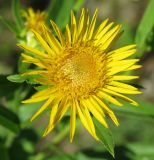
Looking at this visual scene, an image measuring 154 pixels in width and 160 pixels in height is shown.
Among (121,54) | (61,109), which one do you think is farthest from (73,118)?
(121,54)

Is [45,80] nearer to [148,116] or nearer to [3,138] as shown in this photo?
[148,116]

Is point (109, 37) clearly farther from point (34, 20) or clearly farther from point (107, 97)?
point (34, 20)

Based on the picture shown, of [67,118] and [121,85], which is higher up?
[121,85]

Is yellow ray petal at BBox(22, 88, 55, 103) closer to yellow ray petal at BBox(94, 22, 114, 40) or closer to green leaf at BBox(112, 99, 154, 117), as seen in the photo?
yellow ray petal at BBox(94, 22, 114, 40)

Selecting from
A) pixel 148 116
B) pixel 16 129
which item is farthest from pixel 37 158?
pixel 148 116

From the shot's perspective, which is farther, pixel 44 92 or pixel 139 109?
pixel 139 109

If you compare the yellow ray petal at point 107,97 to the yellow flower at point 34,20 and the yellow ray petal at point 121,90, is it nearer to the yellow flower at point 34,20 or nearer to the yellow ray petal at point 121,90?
the yellow ray petal at point 121,90

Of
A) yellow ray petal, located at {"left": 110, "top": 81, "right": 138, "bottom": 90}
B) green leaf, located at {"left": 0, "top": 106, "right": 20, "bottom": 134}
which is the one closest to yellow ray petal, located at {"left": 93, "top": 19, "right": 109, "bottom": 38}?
yellow ray petal, located at {"left": 110, "top": 81, "right": 138, "bottom": 90}
